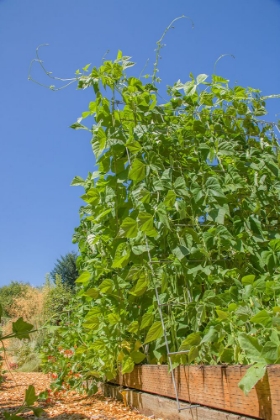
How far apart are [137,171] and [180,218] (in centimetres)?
28

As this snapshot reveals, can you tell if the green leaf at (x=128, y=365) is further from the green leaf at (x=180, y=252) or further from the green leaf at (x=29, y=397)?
the green leaf at (x=29, y=397)

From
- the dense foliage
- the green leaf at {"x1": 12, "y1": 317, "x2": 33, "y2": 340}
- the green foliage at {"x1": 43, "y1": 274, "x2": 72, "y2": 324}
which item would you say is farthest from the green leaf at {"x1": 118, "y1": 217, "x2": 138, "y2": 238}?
the green foliage at {"x1": 43, "y1": 274, "x2": 72, "y2": 324}

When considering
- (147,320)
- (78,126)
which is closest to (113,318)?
(147,320)

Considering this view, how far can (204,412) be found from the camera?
124 cm

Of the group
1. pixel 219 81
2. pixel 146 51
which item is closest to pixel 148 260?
pixel 219 81

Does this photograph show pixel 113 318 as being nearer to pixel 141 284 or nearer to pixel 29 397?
pixel 141 284

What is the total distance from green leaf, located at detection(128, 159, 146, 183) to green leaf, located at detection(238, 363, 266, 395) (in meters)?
0.85

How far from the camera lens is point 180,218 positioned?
1391 mm

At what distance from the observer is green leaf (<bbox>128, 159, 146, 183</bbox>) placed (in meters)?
1.52

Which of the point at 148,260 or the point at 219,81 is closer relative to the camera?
the point at 148,260

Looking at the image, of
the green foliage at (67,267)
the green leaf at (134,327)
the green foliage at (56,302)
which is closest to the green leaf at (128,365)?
the green leaf at (134,327)

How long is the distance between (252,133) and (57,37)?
1236 millimetres

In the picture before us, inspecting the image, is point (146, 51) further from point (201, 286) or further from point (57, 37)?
point (201, 286)

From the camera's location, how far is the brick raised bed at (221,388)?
37.4 inches
